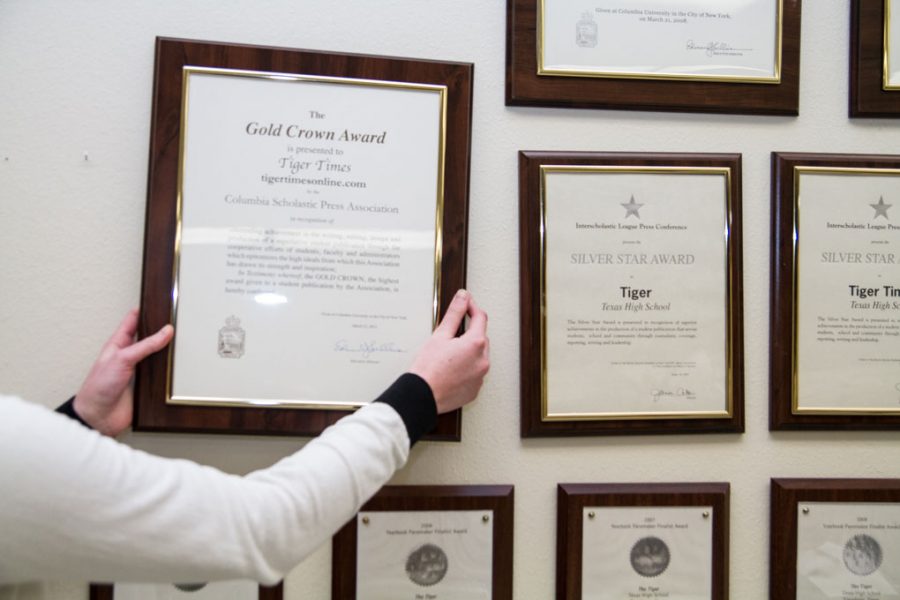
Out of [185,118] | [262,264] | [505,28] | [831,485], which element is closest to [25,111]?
[185,118]

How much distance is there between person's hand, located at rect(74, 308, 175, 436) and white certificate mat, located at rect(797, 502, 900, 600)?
3.19 ft

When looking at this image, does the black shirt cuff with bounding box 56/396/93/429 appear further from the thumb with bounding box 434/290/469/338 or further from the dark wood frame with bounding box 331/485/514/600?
the thumb with bounding box 434/290/469/338

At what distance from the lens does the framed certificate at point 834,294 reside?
957mm

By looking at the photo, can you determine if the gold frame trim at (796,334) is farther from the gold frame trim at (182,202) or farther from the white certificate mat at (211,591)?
the white certificate mat at (211,591)

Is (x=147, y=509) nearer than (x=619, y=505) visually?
Yes

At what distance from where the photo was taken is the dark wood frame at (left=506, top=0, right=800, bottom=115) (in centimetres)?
93

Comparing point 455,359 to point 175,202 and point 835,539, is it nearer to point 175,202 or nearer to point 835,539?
point 175,202

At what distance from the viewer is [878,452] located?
0.98m

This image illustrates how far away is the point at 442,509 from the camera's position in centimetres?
92

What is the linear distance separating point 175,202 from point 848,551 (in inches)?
43.7

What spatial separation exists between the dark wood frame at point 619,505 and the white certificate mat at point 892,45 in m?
0.67

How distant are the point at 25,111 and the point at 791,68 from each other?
1.11 meters
